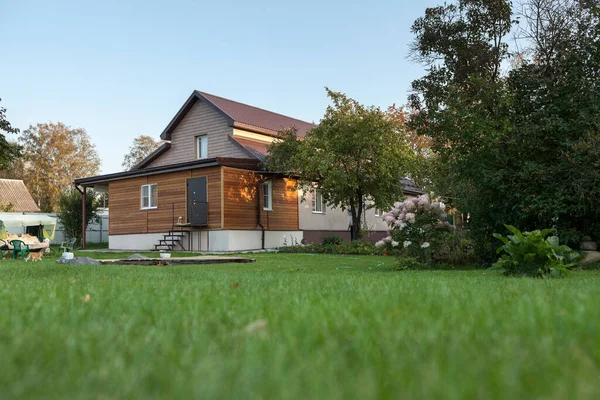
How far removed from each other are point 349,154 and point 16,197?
35.4 metres

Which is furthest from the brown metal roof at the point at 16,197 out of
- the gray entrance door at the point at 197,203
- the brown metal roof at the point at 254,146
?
the gray entrance door at the point at 197,203

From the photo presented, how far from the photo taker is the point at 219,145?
2745cm

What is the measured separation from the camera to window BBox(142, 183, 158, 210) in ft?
86.1

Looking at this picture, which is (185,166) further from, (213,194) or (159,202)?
(159,202)

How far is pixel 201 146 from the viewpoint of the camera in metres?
28.6

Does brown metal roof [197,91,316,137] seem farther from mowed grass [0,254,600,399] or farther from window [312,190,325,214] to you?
mowed grass [0,254,600,399]

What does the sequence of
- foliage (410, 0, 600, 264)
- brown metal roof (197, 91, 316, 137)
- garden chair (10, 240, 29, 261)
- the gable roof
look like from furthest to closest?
brown metal roof (197, 91, 316, 137) < the gable roof < garden chair (10, 240, 29, 261) < foliage (410, 0, 600, 264)

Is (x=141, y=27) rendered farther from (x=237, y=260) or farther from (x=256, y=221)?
(x=237, y=260)

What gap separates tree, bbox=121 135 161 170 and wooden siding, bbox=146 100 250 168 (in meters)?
29.6

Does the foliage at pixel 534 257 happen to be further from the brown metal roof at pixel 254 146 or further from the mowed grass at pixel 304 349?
the brown metal roof at pixel 254 146

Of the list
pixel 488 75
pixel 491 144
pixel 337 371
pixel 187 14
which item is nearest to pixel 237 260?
pixel 491 144

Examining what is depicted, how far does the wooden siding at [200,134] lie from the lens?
27.1 meters

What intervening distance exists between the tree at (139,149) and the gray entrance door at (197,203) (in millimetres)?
36093

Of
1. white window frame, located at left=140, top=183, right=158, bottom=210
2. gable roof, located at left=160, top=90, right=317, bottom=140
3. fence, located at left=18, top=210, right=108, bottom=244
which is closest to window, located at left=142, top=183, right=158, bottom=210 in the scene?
white window frame, located at left=140, top=183, right=158, bottom=210
